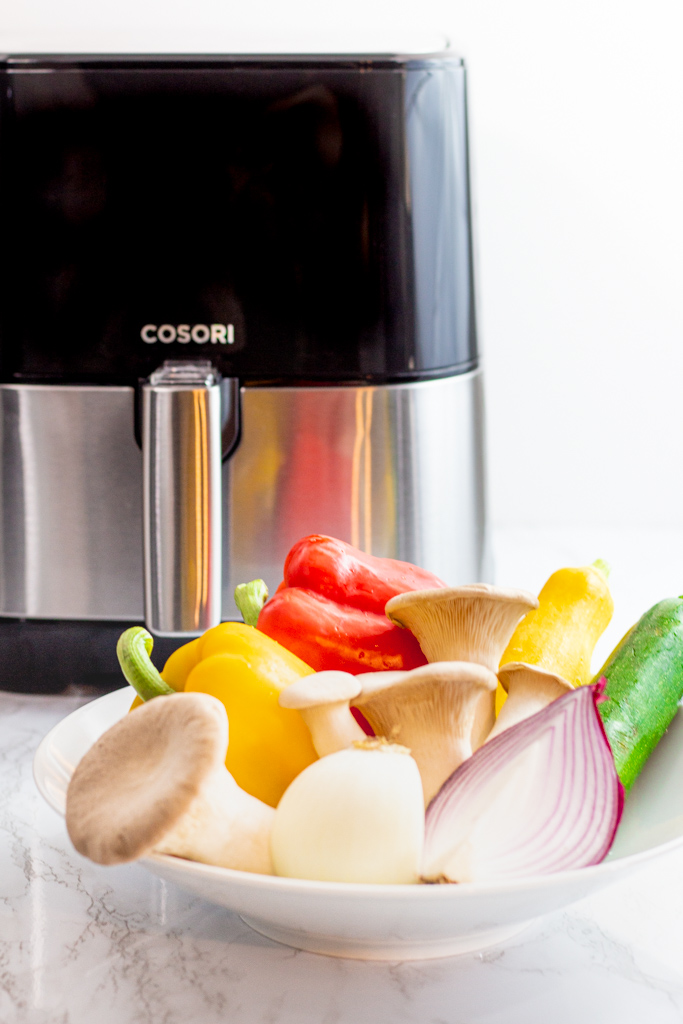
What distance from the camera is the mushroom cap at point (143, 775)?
1.02 ft

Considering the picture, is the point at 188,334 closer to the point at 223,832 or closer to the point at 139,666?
the point at 139,666

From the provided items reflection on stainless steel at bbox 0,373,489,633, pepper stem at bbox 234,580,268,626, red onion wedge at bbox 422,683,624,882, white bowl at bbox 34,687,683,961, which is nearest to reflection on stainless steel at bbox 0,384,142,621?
reflection on stainless steel at bbox 0,373,489,633

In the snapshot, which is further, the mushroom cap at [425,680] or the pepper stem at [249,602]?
the pepper stem at [249,602]

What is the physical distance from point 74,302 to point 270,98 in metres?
0.17

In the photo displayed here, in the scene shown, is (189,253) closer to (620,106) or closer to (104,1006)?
(104,1006)

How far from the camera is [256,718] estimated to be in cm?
40

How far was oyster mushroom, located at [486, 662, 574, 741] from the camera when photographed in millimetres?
385

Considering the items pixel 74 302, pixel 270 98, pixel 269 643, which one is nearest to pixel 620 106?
pixel 270 98

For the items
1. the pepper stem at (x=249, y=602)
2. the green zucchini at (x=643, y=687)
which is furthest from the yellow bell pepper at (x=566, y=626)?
the pepper stem at (x=249, y=602)

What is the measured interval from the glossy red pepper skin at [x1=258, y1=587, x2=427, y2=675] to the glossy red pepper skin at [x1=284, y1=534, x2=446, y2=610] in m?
0.02

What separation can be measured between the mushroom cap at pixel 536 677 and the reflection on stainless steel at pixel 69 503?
0.33 m

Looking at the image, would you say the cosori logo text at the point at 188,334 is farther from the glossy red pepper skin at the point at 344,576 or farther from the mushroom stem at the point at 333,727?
the mushroom stem at the point at 333,727

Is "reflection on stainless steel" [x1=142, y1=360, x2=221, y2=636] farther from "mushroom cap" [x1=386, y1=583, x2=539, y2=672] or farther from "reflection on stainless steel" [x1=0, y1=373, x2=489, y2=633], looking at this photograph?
"mushroom cap" [x1=386, y1=583, x2=539, y2=672]

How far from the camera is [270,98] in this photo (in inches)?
23.7
